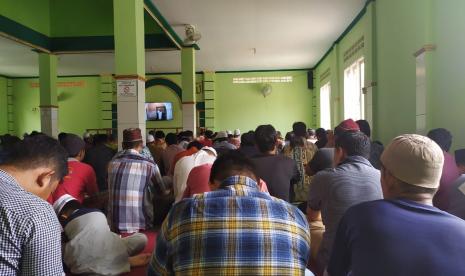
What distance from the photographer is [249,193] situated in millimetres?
1521

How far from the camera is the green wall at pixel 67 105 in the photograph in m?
15.3

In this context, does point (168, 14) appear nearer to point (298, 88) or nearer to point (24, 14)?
point (24, 14)

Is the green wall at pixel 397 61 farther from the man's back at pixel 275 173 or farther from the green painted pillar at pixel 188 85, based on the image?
the green painted pillar at pixel 188 85

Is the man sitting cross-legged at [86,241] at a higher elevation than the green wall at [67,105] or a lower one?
lower

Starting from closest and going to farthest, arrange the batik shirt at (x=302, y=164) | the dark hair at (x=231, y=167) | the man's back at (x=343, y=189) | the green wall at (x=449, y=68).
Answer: the dark hair at (x=231, y=167)
the man's back at (x=343, y=189)
the green wall at (x=449, y=68)
the batik shirt at (x=302, y=164)

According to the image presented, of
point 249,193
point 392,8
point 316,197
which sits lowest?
point 316,197

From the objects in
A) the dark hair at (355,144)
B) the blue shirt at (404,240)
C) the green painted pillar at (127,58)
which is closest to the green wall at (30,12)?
the green painted pillar at (127,58)

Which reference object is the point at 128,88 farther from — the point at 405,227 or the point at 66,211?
the point at 405,227

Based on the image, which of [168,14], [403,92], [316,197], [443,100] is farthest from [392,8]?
[316,197]

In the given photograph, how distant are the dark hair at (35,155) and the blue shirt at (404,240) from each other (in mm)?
984

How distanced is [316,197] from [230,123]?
12.8 meters

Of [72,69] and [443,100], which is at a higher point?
[72,69]

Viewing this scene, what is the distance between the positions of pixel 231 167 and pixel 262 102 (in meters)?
13.4

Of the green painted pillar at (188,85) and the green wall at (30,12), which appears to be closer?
the green wall at (30,12)
